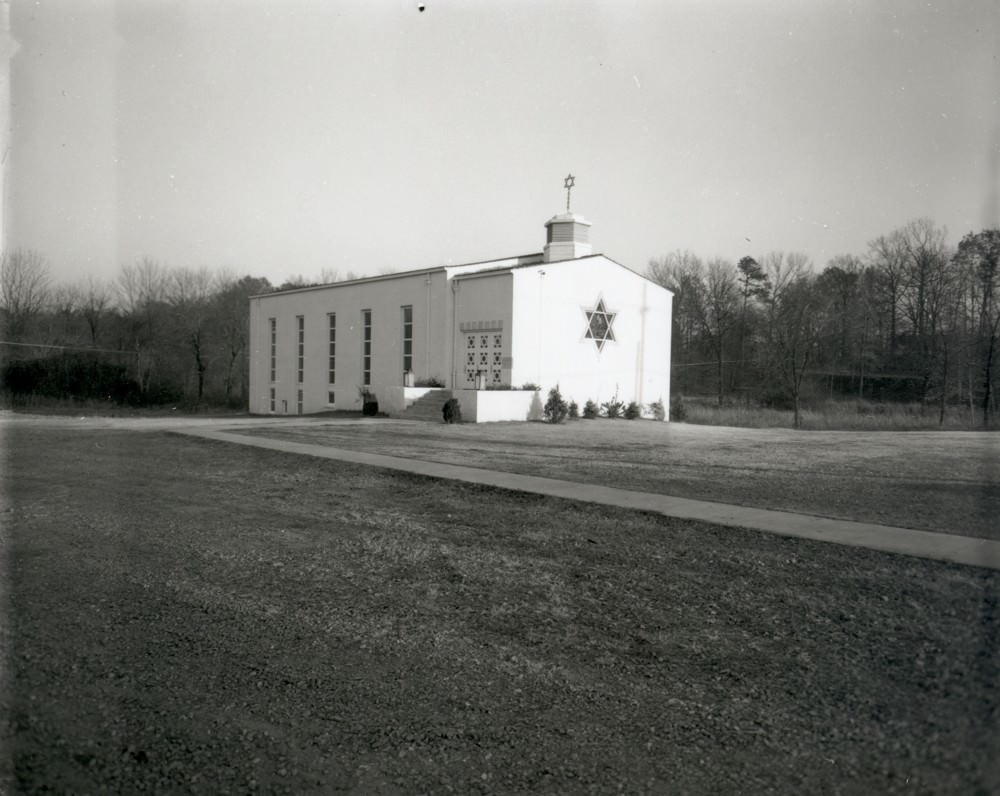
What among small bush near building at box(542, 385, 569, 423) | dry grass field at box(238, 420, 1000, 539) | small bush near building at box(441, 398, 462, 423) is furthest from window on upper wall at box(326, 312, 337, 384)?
small bush near building at box(542, 385, 569, 423)

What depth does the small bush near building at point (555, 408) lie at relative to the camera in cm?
2434

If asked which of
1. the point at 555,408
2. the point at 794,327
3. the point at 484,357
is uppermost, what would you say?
the point at 794,327

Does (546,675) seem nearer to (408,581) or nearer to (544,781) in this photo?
(544,781)

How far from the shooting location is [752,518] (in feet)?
25.7

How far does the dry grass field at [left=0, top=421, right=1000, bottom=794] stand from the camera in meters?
3.16

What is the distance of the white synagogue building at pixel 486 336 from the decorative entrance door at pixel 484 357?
4 centimetres

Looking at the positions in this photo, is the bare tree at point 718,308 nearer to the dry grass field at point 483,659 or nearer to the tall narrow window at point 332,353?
the tall narrow window at point 332,353

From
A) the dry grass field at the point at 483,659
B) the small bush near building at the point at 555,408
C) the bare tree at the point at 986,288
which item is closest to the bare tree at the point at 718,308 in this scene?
the bare tree at the point at 986,288

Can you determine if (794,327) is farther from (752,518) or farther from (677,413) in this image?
(752,518)

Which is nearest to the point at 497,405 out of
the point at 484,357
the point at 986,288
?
the point at 484,357

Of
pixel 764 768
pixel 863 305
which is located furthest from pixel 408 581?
pixel 863 305

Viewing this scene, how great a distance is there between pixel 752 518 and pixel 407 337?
73.3 ft

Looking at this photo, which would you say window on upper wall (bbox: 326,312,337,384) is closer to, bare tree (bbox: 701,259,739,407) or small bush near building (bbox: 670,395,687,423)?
small bush near building (bbox: 670,395,687,423)

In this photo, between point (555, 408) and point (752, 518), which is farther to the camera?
point (555, 408)
